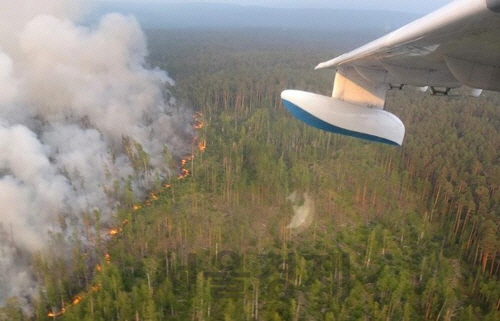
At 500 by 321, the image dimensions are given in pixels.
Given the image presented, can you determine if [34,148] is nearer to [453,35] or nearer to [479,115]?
[453,35]

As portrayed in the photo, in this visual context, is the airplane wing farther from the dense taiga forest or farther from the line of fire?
the line of fire

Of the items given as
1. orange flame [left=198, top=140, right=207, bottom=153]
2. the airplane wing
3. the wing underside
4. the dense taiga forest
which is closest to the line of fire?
orange flame [left=198, top=140, right=207, bottom=153]

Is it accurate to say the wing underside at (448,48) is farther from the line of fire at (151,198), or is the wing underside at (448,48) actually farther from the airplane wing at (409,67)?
the line of fire at (151,198)

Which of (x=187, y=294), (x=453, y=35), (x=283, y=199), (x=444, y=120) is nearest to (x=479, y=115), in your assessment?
(x=444, y=120)

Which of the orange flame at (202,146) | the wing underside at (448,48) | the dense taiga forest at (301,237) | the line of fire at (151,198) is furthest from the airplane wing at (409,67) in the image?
the orange flame at (202,146)

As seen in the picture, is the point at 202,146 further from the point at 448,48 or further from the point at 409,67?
the point at 448,48

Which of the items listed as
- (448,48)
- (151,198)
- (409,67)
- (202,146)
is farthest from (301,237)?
(448,48)
